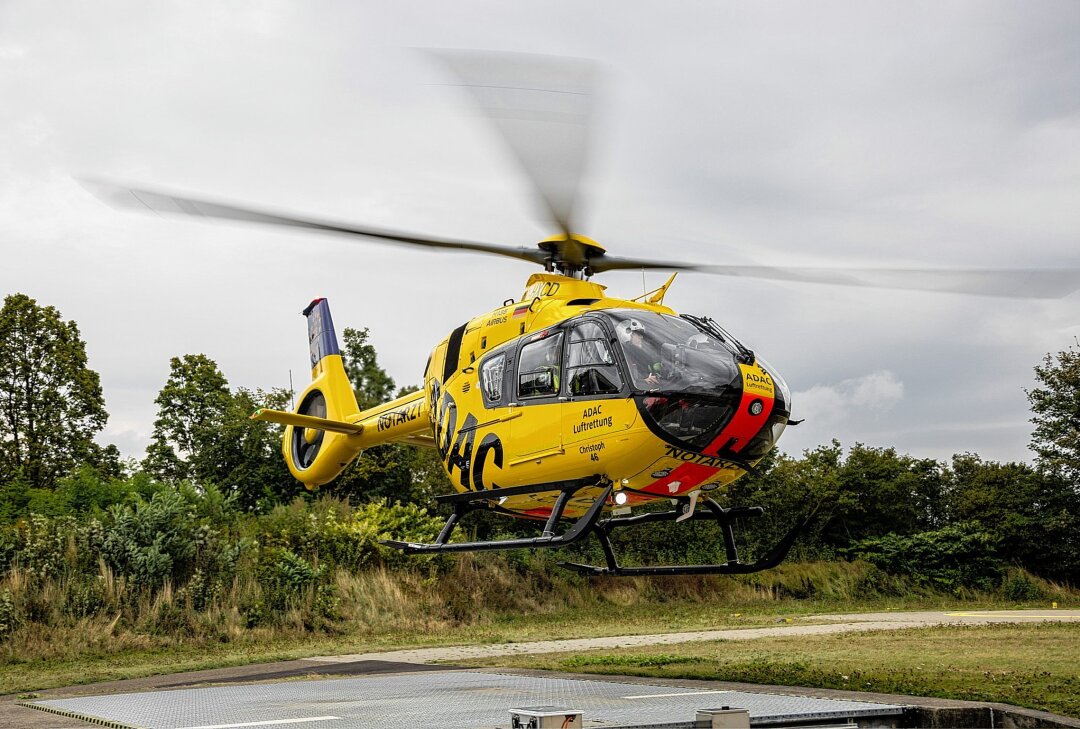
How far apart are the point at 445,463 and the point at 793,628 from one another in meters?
10.5

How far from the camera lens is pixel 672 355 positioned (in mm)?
8094

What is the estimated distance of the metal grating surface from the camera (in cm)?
671

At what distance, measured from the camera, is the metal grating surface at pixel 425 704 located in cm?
671

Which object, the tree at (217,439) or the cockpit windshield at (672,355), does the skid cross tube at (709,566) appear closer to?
the cockpit windshield at (672,355)

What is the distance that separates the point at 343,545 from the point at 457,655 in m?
6.38

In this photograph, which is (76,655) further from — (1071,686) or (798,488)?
(798,488)

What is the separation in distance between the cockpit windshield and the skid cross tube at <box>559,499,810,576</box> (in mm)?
1753

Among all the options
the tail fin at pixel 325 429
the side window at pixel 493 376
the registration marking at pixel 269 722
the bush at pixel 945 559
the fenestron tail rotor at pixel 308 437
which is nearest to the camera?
the registration marking at pixel 269 722

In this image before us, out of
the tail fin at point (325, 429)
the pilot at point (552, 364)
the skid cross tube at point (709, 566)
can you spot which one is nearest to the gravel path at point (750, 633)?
the tail fin at point (325, 429)

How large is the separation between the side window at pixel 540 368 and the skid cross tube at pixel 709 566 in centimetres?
148

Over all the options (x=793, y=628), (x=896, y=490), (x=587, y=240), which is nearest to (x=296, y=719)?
(x=587, y=240)

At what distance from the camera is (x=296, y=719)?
693cm

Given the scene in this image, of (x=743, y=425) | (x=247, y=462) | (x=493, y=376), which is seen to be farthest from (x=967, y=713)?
(x=247, y=462)

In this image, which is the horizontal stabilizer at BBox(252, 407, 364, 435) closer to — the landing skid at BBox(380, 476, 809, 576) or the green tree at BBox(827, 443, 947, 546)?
the landing skid at BBox(380, 476, 809, 576)
